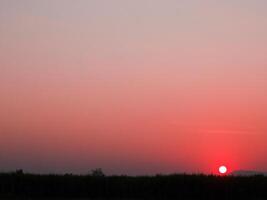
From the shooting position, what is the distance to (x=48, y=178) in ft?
209

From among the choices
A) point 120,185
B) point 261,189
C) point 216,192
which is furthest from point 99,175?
point 261,189

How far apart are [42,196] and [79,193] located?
11.0 ft

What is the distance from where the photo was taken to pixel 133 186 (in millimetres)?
63375

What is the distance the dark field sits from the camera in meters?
62.3

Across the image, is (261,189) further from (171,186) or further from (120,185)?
(120,185)

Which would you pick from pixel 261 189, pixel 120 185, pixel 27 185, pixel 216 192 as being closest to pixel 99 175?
pixel 120 185

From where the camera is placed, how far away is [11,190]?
6284 centimetres

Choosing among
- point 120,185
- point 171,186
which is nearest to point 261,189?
point 171,186

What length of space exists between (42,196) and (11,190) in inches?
112

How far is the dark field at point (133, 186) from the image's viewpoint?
204 feet

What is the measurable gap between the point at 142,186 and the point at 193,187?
15.2 feet

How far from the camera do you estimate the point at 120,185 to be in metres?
63.7

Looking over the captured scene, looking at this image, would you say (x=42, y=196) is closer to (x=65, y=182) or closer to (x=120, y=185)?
(x=65, y=182)

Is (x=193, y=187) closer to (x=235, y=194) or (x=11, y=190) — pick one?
(x=235, y=194)
